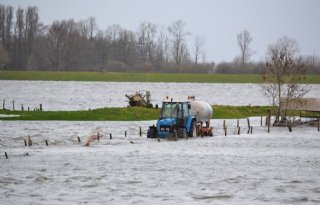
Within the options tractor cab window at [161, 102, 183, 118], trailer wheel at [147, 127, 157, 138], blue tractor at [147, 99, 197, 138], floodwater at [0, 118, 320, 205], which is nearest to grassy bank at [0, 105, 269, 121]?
floodwater at [0, 118, 320, 205]

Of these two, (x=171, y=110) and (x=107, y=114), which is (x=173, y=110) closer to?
(x=171, y=110)

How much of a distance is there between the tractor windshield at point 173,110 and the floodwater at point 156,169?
5.03 ft

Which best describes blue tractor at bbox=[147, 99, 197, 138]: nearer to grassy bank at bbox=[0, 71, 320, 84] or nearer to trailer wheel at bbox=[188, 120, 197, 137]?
trailer wheel at bbox=[188, 120, 197, 137]

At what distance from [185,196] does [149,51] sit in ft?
519

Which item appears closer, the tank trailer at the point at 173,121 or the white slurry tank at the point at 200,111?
the tank trailer at the point at 173,121

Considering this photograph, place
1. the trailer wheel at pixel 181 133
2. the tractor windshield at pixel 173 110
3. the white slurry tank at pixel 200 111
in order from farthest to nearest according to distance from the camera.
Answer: the white slurry tank at pixel 200 111 < the trailer wheel at pixel 181 133 < the tractor windshield at pixel 173 110

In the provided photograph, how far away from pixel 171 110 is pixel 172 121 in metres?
0.77

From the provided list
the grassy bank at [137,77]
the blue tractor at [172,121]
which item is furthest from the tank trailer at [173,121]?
the grassy bank at [137,77]

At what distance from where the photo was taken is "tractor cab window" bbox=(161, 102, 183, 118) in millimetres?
38781

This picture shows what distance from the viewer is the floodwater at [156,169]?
22.2 m

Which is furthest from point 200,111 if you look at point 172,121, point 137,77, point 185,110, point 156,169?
point 137,77

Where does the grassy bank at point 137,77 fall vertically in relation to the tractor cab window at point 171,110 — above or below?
above

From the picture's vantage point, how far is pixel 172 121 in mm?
38469

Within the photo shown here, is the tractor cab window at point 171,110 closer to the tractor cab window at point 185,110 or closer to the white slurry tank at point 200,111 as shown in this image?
the tractor cab window at point 185,110
